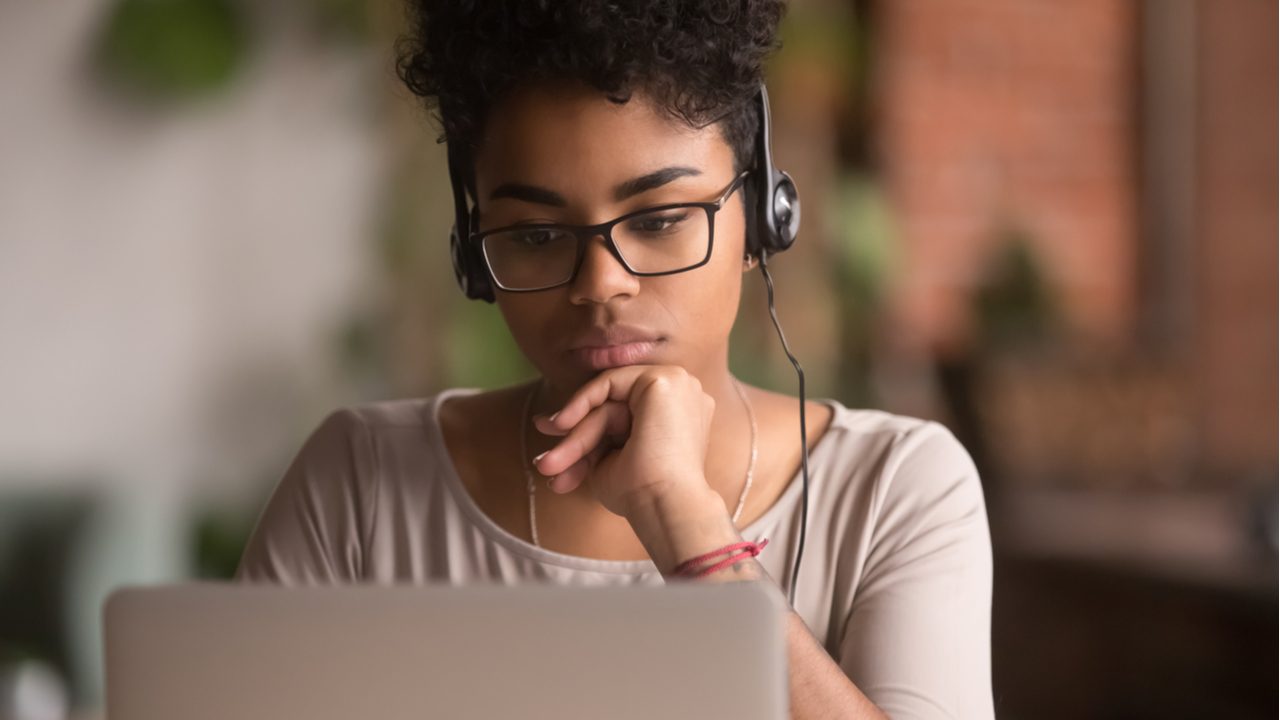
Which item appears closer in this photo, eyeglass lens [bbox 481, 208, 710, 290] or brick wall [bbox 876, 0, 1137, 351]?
eyeglass lens [bbox 481, 208, 710, 290]

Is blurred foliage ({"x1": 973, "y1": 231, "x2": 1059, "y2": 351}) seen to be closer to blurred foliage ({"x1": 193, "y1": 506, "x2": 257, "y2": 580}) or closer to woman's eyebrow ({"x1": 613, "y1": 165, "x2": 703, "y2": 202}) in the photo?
woman's eyebrow ({"x1": 613, "y1": 165, "x2": 703, "y2": 202})

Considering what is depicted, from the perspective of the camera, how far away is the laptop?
513mm

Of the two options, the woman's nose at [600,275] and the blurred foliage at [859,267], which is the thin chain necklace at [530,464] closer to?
the woman's nose at [600,275]

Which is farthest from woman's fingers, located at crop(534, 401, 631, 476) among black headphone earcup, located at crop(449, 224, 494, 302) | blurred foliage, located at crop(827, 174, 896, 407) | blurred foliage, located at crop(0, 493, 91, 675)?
blurred foliage, located at crop(0, 493, 91, 675)

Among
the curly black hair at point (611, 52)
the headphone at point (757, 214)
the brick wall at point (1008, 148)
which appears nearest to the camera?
the curly black hair at point (611, 52)

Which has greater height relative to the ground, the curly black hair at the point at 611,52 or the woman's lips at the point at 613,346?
the curly black hair at the point at 611,52

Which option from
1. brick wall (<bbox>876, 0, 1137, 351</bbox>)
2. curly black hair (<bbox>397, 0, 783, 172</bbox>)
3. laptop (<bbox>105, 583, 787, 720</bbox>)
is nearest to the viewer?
laptop (<bbox>105, 583, 787, 720</bbox>)

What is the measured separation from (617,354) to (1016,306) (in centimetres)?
148

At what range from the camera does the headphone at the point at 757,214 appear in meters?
1.08

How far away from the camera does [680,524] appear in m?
0.88

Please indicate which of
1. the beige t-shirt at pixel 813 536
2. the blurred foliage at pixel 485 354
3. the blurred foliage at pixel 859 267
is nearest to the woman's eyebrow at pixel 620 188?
the beige t-shirt at pixel 813 536

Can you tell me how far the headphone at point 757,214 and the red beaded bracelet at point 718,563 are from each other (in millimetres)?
376

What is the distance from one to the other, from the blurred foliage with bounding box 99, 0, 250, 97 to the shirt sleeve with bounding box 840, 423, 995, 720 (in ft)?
5.81

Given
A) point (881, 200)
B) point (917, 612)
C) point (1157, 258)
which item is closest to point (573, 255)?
point (917, 612)
